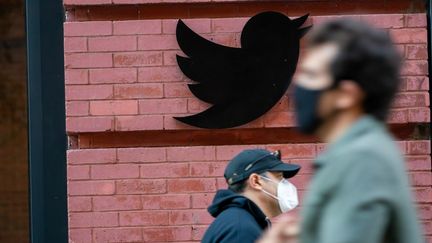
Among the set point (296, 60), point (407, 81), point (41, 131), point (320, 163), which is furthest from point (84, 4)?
point (320, 163)

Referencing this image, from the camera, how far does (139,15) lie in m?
5.89

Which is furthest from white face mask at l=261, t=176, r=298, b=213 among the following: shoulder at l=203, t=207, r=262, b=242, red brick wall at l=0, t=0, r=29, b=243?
red brick wall at l=0, t=0, r=29, b=243

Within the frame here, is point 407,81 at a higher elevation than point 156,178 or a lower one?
higher

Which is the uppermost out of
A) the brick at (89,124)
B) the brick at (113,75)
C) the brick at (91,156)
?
the brick at (113,75)

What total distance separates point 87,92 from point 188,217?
87cm

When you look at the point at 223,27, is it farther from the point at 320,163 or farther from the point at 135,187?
the point at 320,163

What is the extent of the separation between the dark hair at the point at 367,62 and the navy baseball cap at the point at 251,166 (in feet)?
7.77

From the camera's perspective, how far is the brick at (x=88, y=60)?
5809 mm

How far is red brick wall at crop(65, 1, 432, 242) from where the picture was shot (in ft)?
19.1

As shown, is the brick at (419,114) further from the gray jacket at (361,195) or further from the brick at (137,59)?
the gray jacket at (361,195)

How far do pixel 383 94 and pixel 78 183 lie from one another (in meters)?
3.59

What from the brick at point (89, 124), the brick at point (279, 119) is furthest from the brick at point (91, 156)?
the brick at point (279, 119)

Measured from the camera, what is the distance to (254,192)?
478 centimetres

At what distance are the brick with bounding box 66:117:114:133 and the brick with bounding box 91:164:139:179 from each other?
0.20 meters
